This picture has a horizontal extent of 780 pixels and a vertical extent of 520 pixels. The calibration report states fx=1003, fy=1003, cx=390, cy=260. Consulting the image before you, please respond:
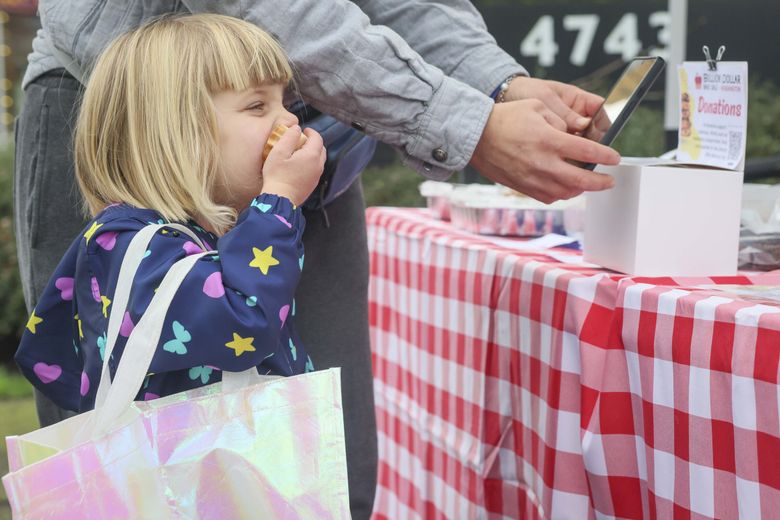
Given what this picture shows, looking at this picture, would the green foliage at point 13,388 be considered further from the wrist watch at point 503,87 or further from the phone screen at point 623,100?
the phone screen at point 623,100

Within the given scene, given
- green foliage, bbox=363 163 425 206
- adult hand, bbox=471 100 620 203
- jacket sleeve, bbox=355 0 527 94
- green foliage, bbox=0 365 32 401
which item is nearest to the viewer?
adult hand, bbox=471 100 620 203

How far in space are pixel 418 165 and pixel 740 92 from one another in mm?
497

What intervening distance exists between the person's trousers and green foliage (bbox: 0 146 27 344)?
3371 millimetres

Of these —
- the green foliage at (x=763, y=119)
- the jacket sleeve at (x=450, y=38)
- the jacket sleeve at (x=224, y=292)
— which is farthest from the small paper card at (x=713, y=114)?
the green foliage at (x=763, y=119)

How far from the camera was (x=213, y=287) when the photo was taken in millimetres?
1146

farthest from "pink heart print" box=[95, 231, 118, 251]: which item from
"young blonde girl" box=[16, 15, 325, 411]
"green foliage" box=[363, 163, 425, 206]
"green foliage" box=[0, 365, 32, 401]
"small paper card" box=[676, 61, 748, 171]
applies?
"green foliage" box=[363, 163, 425, 206]

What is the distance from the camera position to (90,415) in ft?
3.57

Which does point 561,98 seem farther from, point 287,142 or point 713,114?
point 287,142

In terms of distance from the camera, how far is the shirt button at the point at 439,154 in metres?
1.40

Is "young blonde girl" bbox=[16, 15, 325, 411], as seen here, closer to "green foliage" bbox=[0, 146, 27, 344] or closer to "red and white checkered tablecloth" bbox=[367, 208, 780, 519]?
"red and white checkered tablecloth" bbox=[367, 208, 780, 519]

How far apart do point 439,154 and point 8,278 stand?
3910mm

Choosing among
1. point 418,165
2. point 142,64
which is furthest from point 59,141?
point 418,165

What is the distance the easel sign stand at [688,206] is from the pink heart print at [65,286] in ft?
2.55

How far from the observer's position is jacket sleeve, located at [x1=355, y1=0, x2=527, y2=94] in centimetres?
159
